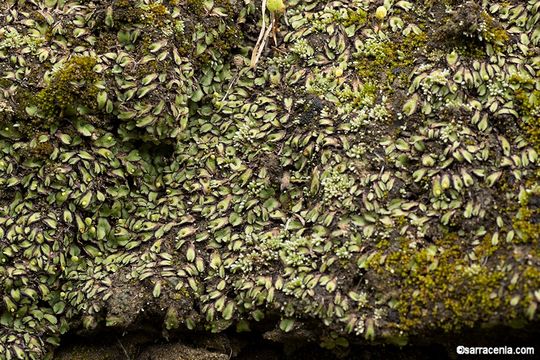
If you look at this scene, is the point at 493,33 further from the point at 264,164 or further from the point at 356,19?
the point at 264,164

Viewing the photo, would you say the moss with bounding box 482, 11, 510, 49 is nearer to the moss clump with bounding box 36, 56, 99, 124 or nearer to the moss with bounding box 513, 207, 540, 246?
the moss with bounding box 513, 207, 540, 246

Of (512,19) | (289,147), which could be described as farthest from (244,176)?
(512,19)

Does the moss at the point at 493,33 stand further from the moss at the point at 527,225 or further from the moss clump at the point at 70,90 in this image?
the moss clump at the point at 70,90

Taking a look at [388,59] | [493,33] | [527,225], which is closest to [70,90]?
[388,59]

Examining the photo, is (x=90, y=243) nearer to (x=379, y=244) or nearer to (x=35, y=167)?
(x=35, y=167)

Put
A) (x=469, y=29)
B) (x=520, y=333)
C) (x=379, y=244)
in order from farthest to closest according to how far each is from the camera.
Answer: (x=469, y=29) < (x=379, y=244) < (x=520, y=333)

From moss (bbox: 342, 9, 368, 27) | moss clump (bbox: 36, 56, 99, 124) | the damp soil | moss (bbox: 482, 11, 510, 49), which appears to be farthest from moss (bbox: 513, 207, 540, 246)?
moss clump (bbox: 36, 56, 99, 124)

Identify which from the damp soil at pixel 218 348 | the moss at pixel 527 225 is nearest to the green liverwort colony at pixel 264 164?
the moss at pixel 527 225
